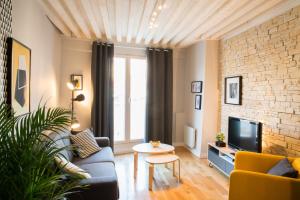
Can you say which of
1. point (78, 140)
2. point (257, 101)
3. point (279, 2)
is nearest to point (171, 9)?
point (279, 2)

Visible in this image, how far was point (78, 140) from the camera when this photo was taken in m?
3.02

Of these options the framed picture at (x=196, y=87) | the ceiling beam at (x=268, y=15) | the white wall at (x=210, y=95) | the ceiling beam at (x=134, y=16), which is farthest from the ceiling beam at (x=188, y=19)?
the framed picture at (x=196, y=87)

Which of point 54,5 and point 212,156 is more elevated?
point 54,5

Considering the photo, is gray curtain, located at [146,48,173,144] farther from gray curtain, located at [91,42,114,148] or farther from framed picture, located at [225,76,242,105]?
framed picture, located at [225,76,242,105]

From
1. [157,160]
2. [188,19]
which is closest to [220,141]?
[157,160]

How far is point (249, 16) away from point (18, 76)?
3.24 m

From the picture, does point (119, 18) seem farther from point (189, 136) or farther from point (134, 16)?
point (189, 136)

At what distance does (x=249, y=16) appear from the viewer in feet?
9.73

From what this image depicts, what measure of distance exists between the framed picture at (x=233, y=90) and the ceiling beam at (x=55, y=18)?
326cm

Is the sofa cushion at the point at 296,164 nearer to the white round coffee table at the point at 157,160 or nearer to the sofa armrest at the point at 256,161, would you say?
the sofa armrest at the point at 256,161

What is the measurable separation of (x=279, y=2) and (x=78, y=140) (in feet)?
11.4

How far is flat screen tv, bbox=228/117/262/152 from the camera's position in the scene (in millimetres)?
2744

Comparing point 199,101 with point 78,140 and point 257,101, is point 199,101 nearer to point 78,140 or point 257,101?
point 257,101

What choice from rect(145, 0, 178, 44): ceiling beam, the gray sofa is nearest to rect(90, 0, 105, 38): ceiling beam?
rect(145, 0, 178, 44): ceiling beam
